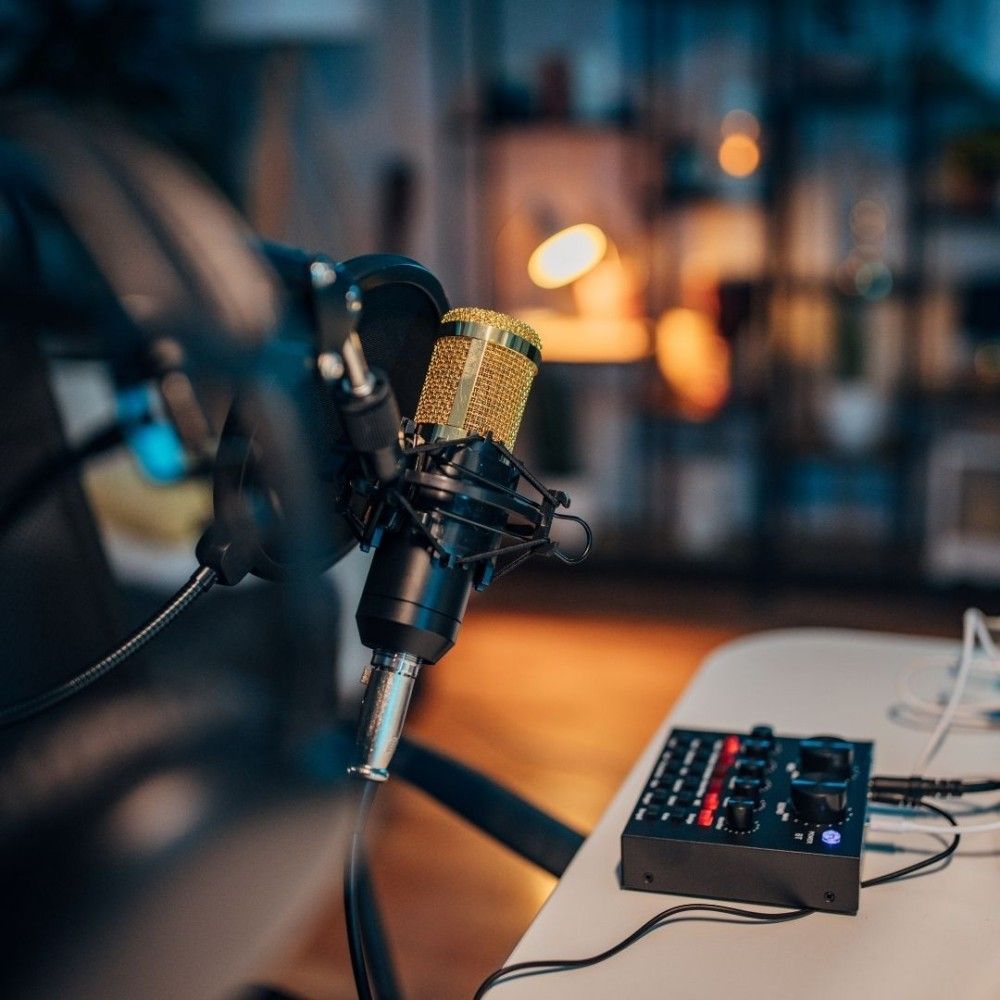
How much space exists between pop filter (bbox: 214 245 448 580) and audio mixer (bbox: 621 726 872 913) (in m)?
0.21

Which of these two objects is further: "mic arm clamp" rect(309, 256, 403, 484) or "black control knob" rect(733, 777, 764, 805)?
→ "black control knob" rect(733, 777, 764, 805)

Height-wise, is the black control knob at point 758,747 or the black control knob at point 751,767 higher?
the black control knob at point 751,767

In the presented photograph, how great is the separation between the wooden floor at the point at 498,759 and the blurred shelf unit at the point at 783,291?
523 mm

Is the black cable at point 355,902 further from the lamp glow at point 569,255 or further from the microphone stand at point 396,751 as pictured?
the lamp glow at point 569,255

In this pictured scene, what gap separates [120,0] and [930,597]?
2501 mm

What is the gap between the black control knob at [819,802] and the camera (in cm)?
58

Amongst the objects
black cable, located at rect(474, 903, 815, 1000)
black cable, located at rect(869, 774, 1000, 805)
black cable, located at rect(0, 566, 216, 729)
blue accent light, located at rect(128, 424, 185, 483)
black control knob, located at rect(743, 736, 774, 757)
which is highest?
blue accent light, located at rect(128, 424, 185, 483)

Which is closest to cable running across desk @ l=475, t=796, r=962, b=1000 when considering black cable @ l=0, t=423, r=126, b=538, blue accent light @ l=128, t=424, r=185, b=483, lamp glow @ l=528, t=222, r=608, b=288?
blue accent light @ l=128, t=424, r=185, b=483

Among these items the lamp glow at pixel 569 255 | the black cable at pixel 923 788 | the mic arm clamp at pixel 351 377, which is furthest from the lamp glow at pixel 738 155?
the mic arm clamp at pixel 351 377

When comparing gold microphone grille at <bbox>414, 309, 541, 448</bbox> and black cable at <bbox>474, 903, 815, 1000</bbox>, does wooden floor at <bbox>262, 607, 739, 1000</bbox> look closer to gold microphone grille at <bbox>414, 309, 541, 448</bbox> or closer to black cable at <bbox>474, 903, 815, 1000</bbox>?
black cable at <bbox>474, 903, 815, 1000</bbox>

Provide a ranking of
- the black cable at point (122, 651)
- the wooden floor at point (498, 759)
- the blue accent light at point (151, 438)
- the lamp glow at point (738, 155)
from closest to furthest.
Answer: the blue accent light at point (151, 438)
the black cable at point (122, 651)
the wooden floor at point (498, 759)
the lamp glow at point (738, 155)

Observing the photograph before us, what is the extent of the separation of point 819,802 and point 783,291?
2.84m

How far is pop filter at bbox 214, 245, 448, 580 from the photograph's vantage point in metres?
0.32

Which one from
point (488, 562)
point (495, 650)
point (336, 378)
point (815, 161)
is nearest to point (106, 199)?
point (336, 378)
